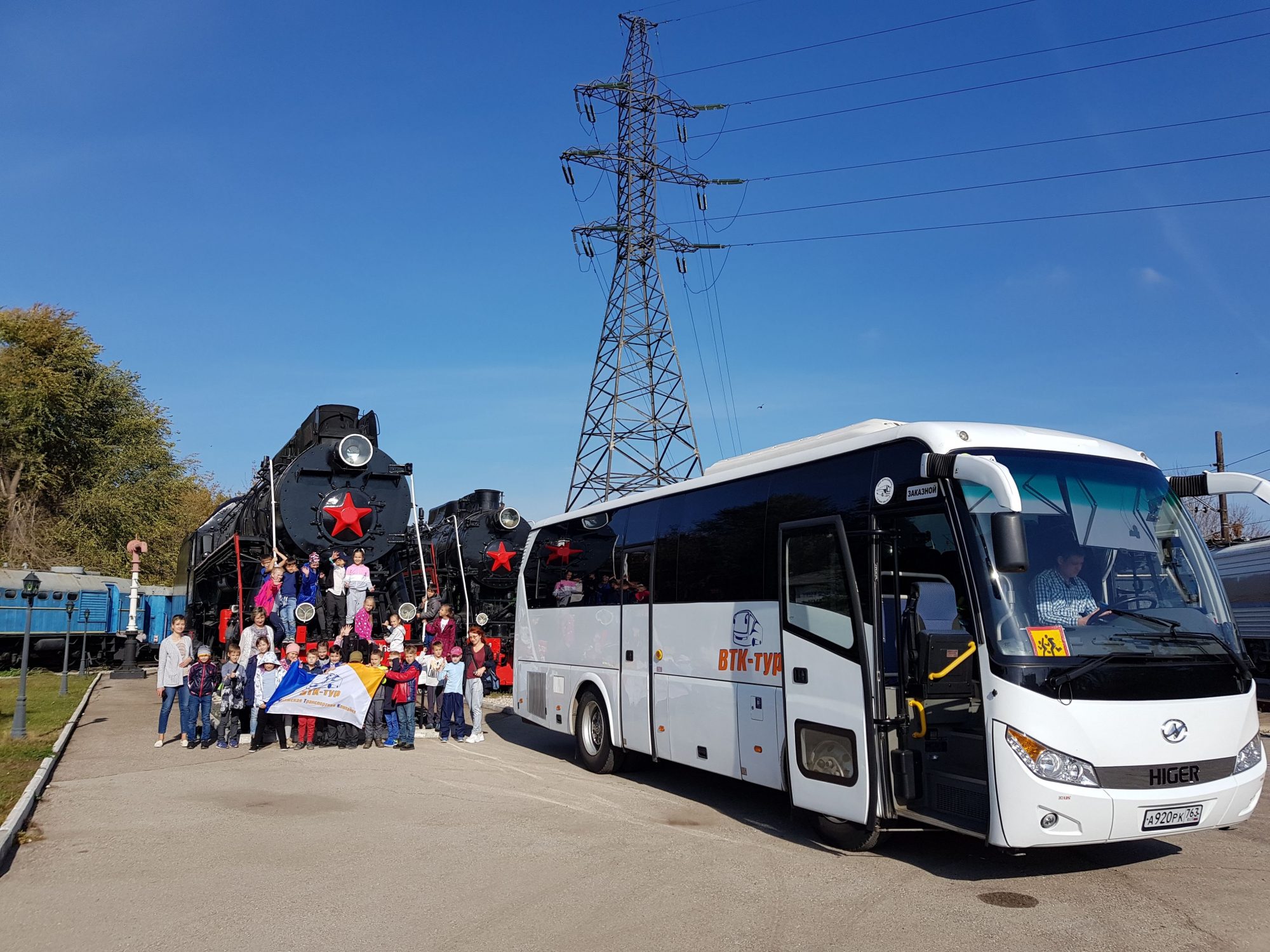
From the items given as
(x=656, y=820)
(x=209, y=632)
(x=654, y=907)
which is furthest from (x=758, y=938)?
(x=209, y=632)

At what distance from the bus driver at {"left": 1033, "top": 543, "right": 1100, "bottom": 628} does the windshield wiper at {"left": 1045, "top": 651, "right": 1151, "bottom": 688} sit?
26 cm

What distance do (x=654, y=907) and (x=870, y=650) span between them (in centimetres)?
230

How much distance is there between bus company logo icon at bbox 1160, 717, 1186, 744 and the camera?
627 centimetres

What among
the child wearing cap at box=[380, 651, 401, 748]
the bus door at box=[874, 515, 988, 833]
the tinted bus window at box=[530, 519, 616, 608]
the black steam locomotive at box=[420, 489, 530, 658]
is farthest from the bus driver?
the black steam locomotive at box=[420, 489, 530, 658]

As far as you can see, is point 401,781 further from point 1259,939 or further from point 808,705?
A: point 1259,939

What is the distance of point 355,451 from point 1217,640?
14392 millimetres

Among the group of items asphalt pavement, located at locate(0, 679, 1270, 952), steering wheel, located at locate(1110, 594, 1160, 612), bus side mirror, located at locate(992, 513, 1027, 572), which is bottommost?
asphalt pavement, located at locate(0, 679, 1270, 952)

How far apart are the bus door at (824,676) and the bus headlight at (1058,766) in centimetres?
119

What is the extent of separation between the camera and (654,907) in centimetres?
A: 623

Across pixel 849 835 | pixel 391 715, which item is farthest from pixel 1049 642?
pixel 391 715

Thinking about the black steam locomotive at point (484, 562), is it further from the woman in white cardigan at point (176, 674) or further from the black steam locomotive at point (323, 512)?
the woman in white cardigan at point (176, 674)

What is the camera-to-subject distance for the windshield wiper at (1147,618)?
256 inches

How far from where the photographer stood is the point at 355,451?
17906 millimetres

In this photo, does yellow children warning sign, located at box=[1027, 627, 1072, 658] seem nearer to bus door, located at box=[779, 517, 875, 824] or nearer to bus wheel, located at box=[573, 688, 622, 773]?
bus door, located at box=[779, 517, 875, 824]
